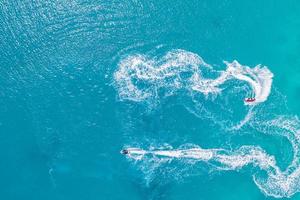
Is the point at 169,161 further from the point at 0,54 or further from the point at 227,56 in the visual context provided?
the point at 0,54

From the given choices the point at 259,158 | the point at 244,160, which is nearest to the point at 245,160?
the point at 244,160

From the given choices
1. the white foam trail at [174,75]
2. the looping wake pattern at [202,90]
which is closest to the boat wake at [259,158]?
the looping wake pattern at [202,90]

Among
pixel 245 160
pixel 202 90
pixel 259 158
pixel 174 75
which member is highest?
pixel 174 75

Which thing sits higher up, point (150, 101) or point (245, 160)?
point (150, 101)

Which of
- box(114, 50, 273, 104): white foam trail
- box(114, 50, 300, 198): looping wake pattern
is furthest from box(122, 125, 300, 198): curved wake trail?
box(114, 50, 273, 104): white foam trail

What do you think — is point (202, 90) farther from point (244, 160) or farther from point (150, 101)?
point (244, 160)

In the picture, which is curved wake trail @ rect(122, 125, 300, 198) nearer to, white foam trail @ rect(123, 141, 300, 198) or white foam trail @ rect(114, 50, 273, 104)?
white foam trail @ rect(123, 141, 300, 198)

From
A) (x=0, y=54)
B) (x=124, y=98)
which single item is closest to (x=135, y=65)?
(x=124, y=98)
